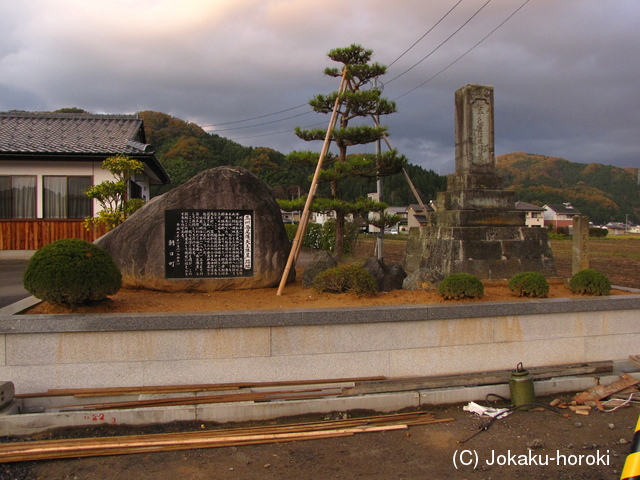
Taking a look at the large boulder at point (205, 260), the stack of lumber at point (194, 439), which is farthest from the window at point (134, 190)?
the stack of lumber at point (194, 439)

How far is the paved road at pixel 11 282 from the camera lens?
867 centimetres

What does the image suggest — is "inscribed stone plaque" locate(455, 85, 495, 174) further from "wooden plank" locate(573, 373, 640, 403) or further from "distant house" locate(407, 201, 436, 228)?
"wooden plank" locate(573, 373, 640, 403)

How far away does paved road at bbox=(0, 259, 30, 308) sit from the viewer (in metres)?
8.67

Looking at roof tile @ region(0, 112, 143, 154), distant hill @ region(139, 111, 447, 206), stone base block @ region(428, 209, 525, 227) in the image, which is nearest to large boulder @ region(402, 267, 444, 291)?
stone base block @ region(428, 209, 525, 227)

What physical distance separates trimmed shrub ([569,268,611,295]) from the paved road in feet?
29.9

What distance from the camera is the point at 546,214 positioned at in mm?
81812

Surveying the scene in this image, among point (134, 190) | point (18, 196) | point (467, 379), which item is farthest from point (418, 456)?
point (18, 196)

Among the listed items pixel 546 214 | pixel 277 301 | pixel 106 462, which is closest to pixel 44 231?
pixel 277 301

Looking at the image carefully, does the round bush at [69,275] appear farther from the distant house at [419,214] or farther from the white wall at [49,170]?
the white wall at [49,170]

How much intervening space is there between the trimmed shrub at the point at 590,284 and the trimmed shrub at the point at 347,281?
2.90 m

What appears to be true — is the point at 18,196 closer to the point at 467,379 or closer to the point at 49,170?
the point at 49,170

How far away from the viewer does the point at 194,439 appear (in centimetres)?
407

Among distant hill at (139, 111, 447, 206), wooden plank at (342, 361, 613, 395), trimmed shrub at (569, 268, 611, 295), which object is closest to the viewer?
wooden plank at (342, 361, 613, 395)

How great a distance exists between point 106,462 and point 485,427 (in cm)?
337
